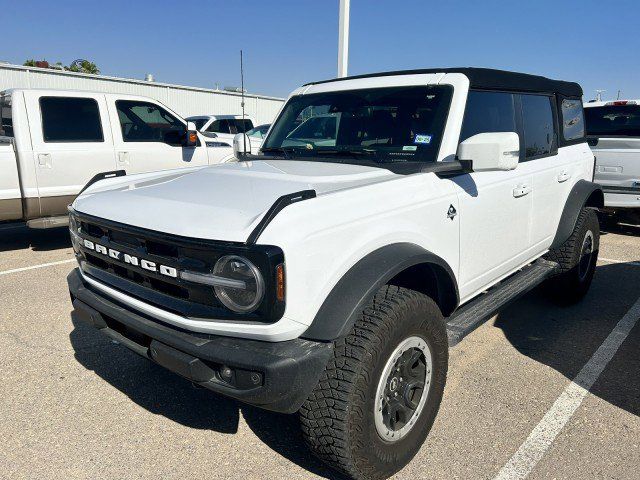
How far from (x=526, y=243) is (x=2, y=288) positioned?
16.4 ft

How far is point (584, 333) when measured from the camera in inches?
165

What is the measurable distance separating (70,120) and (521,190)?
5.86m

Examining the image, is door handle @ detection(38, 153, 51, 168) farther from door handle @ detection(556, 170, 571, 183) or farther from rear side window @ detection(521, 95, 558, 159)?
door handle @ detection(556, 170, 571, 183)

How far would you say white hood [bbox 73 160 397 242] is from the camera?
211 cm

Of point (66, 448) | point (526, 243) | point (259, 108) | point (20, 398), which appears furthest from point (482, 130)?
point (259, 108)

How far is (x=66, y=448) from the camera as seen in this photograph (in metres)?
2.68

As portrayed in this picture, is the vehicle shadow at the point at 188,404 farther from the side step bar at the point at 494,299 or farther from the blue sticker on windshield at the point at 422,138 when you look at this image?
the blue sticker on windshield at the point at 422,138

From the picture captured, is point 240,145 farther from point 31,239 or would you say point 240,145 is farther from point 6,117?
point 31,239

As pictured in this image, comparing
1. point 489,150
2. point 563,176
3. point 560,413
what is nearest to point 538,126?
point 563,176

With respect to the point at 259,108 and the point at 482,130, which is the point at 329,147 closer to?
the point at 482,130

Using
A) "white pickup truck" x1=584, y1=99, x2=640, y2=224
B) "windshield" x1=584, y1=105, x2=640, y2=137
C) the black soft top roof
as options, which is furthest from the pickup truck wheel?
"windshield" x1=584, y1=105, x2=640, y2=137

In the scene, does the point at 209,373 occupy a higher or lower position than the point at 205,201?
lower

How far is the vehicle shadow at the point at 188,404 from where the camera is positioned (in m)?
2.74

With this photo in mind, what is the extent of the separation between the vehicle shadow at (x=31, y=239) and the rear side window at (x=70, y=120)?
148cm
